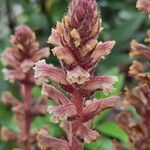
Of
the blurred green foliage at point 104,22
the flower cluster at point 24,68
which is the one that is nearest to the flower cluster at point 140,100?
the flower cluster at point 24,68

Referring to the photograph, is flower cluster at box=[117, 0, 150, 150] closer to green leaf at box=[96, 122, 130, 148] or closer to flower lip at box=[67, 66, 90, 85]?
flower lip at box=[67, 66, 90, 85]

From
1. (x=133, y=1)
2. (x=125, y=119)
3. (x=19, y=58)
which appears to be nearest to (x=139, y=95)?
(x=125, y=119)

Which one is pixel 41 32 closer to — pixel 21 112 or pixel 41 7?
pixel 41 7

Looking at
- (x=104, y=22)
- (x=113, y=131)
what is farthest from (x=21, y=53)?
(x=104, y=22)

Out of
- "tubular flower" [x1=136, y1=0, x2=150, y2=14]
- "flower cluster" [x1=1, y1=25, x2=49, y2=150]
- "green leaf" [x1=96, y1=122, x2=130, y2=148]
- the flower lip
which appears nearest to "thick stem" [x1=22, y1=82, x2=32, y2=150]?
"flower cluster" [x1=1, y1=25, x2=49, y2=150]

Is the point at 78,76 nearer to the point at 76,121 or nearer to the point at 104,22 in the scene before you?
the point at 76,121

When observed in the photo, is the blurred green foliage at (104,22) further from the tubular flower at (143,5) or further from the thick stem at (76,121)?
the thick stem at (76,121)
